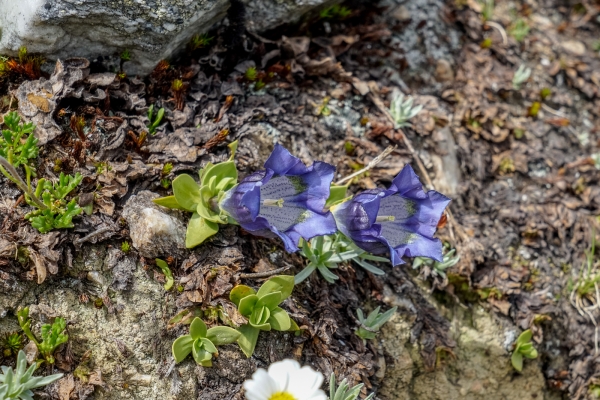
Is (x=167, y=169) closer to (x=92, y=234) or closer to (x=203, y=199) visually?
(x=203, y=199)

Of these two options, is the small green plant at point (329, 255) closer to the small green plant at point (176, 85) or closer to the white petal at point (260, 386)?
the white petal at point (260, 386)

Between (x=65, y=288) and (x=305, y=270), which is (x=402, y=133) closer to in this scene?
(x=305, y=270)

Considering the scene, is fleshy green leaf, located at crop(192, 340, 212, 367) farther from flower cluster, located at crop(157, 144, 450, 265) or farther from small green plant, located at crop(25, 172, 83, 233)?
small green plant, located at crop(25, 172, 83, 233)

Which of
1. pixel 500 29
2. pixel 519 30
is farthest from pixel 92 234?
pixel 519 30

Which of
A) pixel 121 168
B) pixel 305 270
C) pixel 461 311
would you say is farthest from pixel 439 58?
pixel 121 168

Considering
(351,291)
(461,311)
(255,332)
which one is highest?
(255,332)

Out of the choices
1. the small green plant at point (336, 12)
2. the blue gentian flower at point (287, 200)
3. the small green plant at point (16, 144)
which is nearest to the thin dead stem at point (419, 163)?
the small green plant at point (336, 12)

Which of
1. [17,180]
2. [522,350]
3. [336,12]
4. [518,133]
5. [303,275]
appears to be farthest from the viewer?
[518,133]
